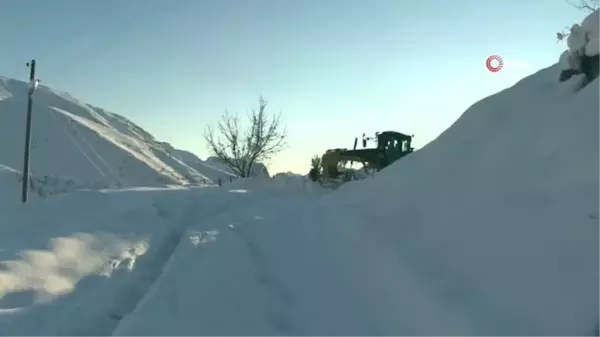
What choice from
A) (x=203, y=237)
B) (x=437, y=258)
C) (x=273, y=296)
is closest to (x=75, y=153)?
(x=203, y=237)

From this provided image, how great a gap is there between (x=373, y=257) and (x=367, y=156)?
15.9 metres

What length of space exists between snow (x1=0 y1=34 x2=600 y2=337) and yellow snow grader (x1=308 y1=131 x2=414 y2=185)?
10459 millimetres

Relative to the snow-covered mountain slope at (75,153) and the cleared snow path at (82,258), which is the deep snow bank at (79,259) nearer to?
the cleared snow path at (82,258)

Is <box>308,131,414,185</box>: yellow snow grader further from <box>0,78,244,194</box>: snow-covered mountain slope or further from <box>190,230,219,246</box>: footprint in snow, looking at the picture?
<box>0,78,244,194</box>: snow-covered mountain slope

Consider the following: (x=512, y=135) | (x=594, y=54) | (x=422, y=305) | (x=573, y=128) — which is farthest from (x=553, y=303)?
(x=594, y=54)

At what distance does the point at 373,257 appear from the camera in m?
8.57

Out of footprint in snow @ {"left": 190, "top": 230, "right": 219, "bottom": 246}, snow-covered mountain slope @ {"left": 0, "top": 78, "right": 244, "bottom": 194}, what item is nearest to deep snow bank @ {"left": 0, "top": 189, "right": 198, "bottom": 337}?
footprint in snow @ {"left": 190, "top": 230, "right": 219, "bottom": 246}

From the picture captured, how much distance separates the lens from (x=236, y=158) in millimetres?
47469

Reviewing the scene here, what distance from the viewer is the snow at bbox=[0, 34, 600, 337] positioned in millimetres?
5930

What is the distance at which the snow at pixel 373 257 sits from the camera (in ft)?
19.5

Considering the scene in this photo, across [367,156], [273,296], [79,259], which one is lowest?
[273,296]

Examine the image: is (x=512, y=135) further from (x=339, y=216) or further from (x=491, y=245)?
(x=491, y=245)

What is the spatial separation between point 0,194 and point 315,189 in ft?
43.1

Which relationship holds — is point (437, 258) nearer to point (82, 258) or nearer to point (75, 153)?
point (82, 258)
